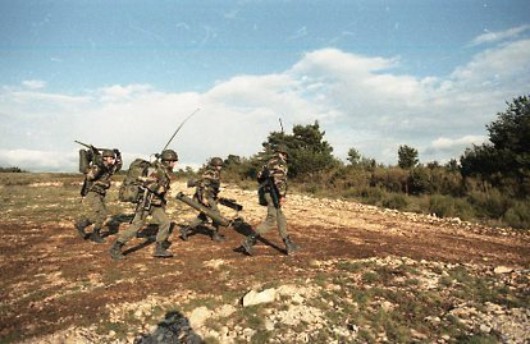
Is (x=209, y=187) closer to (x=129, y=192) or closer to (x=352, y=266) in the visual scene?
(x=129, y=192)

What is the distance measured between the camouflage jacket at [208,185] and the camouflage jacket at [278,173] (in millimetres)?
1705

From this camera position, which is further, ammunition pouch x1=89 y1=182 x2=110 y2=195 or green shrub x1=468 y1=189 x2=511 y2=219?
green shrub x1=468 y1=189 x2=511 y2=219

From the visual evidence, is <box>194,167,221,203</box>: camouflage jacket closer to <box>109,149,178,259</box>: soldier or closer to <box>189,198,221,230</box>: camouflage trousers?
<box>189,198,221,230</box>: camouflage trousers

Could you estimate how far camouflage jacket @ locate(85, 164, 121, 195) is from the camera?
968 cm

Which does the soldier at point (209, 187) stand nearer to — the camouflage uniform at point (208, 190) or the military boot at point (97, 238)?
the camouflage uniform at point (208, 190)

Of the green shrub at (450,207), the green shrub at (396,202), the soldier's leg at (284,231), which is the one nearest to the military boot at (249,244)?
the soldier's leg at (284,231)

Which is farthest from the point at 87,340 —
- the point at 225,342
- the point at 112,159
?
the point at 112,159

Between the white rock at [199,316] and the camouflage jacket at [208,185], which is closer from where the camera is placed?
the white rock at [199,316]

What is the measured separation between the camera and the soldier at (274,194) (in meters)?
8.27

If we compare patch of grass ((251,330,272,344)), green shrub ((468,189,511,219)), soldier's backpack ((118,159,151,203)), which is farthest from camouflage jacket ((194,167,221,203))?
green shrub ((468,189,511,219))

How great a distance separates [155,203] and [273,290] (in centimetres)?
337

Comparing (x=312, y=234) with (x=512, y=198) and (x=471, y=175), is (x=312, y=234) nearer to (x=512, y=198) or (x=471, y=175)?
(x=512, y=198)

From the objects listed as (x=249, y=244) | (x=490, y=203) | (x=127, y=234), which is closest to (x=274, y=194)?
(x=249, y=244)

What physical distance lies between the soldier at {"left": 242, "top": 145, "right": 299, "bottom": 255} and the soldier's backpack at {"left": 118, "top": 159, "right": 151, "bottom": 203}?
2.37 meters
